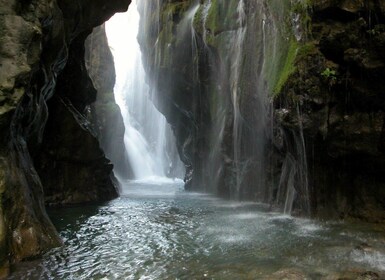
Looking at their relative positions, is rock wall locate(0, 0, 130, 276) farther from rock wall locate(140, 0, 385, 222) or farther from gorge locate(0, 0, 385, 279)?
rock wall locate(140, 0, 385, 222)

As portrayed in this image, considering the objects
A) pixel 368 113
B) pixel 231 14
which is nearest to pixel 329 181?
pixel 368 113

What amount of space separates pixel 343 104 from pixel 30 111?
35.9 ft

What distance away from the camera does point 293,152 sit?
1499cm

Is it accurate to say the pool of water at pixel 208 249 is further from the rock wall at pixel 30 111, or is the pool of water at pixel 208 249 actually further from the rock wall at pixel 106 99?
the rock wall at pixel 106 99

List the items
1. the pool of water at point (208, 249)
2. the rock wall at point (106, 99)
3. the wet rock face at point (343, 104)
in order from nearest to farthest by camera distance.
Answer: the pool of water at point (208, 249) < the wet rock face at point (343, 104) < the rock wall at point (106, 99)

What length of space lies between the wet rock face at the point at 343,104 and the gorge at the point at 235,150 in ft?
0.12

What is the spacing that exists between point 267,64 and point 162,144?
→ 4882 centimetres

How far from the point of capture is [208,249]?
10023mm

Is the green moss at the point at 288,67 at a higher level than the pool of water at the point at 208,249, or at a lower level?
higher

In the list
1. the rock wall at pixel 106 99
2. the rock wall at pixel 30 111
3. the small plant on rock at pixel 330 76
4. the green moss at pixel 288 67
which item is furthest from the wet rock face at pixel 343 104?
the rock wall at pixel 106 99

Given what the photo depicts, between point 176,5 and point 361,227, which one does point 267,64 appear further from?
point 176,5

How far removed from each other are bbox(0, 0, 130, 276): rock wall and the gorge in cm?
5

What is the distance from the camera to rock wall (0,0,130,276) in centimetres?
904

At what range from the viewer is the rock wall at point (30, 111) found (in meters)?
9.04
